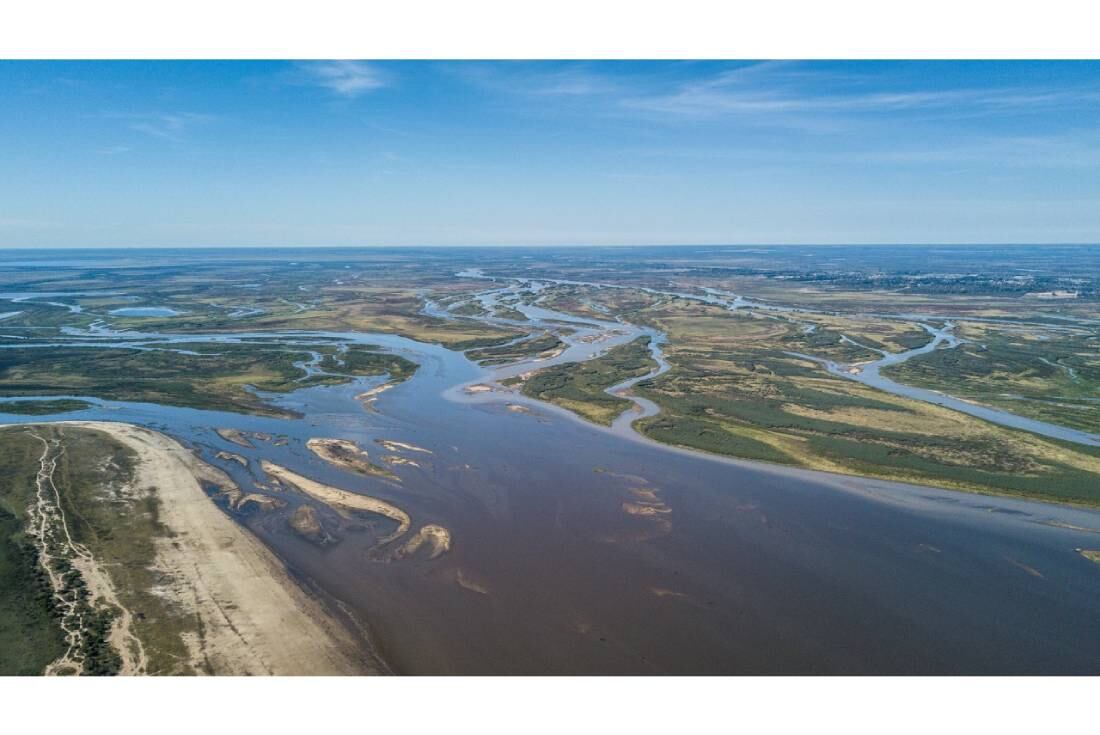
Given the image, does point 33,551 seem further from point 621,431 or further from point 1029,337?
point 1029,337

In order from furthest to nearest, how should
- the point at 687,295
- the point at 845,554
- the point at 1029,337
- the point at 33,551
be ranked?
the point at 687,295 < the point at 1029,337 < the point at 845,554 < the point at 33,551

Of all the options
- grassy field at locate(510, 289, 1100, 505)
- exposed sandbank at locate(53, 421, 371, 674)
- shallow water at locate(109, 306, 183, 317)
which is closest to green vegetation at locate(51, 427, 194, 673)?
exposed sandbank at locate(53, 421, 371, 674)

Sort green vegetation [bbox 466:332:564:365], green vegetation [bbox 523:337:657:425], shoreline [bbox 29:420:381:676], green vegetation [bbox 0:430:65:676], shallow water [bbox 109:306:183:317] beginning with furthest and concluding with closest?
shallow water [bbox 109:306:183:317], green vegetation [bbox 466:332:564:365], green vegetation [bbox 523:337:657:425], shoreline [bbox 29:420:381:676], green vegetation [bbox 0:430:65:676]

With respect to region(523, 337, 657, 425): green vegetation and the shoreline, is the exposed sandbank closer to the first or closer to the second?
the shoreline

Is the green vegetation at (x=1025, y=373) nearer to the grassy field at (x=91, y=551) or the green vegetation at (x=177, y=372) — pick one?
the green vegetation at (x=177, y=372)

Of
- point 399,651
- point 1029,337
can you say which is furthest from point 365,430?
point 1029,337

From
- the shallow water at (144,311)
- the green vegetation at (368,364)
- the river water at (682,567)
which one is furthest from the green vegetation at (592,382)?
the shallow water at (144,311)
